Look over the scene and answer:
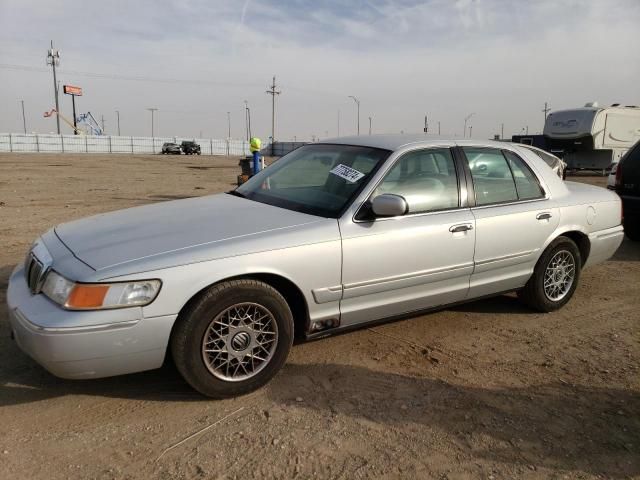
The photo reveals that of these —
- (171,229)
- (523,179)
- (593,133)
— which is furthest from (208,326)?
(593,133)

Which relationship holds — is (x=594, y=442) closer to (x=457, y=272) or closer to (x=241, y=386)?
(x=457, y=272)

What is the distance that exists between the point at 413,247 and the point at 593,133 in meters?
20.6

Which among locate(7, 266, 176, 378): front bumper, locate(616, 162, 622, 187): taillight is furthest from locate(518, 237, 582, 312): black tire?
locate(616, 162, 622, 187): taillight

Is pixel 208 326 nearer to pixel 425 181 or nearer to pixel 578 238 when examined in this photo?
pixel 425 181

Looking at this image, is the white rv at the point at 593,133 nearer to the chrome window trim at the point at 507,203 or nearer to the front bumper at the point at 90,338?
the chrome window trim at the point at 507,203

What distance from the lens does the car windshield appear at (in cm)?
372

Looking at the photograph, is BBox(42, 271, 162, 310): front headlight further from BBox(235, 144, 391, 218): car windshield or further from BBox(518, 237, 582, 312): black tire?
BBox(518, 237, 582, 312): black tire

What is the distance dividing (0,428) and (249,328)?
1413mm

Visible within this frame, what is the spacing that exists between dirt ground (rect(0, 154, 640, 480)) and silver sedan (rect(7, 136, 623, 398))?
0.95ft

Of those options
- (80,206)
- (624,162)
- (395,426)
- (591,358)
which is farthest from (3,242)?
(624,162)

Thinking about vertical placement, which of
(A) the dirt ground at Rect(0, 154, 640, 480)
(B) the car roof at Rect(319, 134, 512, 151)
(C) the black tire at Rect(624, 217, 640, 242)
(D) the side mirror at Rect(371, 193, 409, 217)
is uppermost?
(B) the car roof at Rect(319, 134, 512, 151)

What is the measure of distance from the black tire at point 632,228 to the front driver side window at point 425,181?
5033 millimetres

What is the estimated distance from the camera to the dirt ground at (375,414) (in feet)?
8.51

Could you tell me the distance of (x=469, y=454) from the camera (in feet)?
8.85
